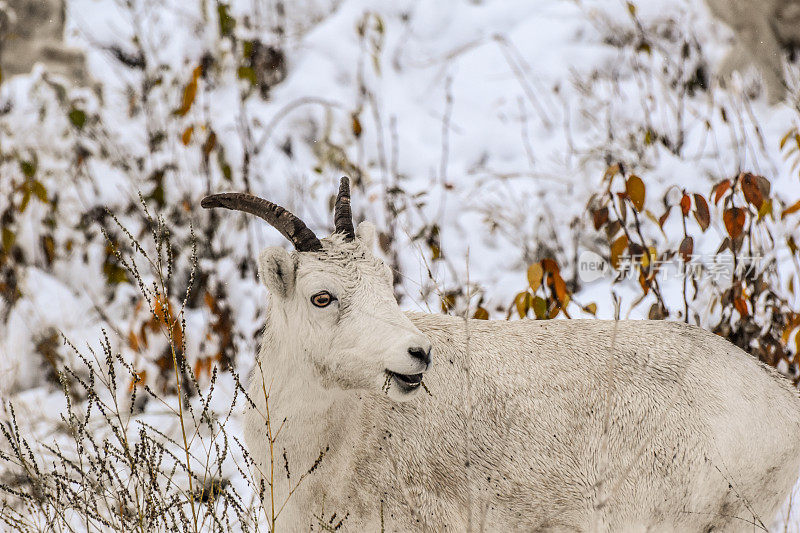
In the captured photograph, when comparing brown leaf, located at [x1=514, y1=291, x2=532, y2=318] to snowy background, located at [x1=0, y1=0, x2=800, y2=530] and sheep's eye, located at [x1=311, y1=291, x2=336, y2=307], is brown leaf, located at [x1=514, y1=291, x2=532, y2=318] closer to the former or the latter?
snowy background, located at [x1=0, y1=0, x2=800, y2=530]

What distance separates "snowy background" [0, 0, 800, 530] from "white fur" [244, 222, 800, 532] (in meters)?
1.20

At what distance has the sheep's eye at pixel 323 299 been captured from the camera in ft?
9.45

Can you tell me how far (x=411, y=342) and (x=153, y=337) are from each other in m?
3.92

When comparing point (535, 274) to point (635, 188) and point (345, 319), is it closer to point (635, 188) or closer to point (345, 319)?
point (635, 188)

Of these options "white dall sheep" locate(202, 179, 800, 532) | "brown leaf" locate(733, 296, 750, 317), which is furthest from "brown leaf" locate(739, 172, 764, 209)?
"white dall sheep" locate(202, 179, 800, 532)

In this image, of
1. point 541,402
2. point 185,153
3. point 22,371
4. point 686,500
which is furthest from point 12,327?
point 686,500

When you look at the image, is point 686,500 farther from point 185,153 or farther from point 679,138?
point 185,153

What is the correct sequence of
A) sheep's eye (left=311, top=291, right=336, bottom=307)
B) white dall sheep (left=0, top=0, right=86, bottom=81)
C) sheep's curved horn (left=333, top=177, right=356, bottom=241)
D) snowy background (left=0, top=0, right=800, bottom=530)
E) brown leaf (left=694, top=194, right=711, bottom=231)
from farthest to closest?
white dall sheep (left=0, top=0, right=86, bottom=81) → snowy background (left=0, top=0, right=800, bottom=530) → brown leaf (left=694, top=194, right=711, bottom=231) → sheep's curved horn (left=333, top=177, right=356, bottom=241) → sheep's eye (left=311, top=291, right=336, bottom=307)

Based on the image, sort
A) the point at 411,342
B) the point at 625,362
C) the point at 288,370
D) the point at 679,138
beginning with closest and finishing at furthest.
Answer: the point at 411,342
the point at 288,370
the point at 625,362
the point at 679,138

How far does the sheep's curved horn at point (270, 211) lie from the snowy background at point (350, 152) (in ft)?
5.63

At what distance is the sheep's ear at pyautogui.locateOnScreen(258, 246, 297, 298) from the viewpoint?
2896 mm

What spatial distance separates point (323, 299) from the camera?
2883 millimetres

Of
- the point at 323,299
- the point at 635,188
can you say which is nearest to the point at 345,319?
the point at 323,299

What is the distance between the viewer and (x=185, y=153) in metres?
7.79
